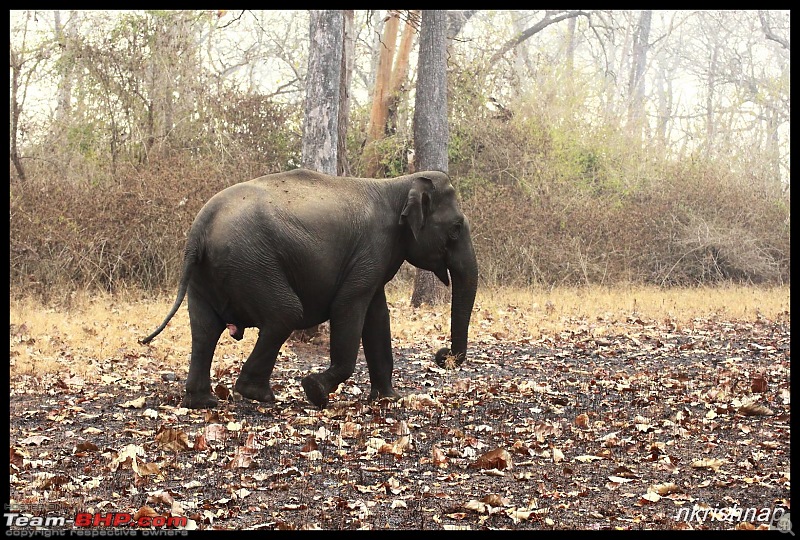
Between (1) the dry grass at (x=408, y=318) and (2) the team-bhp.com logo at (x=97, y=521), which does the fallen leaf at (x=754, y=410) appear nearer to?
(1) the dry grass at (x=408, y=318)

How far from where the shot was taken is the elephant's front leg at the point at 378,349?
27.5 ft

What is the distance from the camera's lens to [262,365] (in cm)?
789

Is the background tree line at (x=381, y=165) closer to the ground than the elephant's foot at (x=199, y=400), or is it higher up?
higher up

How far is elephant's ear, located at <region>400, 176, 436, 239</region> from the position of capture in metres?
8.09

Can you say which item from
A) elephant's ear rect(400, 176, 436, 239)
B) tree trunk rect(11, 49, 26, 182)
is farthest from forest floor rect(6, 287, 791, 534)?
tree trunk rect(11, 49, 26, 182)

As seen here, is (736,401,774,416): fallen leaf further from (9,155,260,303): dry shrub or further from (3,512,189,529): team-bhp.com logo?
(9,155,260,303): dry shrub

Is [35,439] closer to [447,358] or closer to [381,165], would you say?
[447,358]

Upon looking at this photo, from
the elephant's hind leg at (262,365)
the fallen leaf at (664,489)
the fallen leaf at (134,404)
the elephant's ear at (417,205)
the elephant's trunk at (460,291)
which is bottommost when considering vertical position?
the fallen leaf at (134,404)

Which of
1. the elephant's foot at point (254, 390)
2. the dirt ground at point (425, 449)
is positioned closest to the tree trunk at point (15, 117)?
the dirt ground at point (425, 449)

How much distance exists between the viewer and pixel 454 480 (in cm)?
582

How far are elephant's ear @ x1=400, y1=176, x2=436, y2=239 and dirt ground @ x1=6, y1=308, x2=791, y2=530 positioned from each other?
59.8 inches

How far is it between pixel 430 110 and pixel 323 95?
385cm

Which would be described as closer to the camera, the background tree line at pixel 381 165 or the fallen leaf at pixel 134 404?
the fallen leaf at pixel 134 404

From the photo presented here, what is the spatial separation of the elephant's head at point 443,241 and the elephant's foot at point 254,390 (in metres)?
1.50
